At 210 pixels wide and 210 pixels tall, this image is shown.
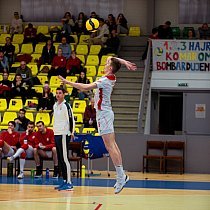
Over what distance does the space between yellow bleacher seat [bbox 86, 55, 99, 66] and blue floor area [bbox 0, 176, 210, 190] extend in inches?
338

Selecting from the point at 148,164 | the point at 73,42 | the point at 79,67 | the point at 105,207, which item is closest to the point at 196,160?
the point at 148,164

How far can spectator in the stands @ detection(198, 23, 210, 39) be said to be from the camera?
1105 inches

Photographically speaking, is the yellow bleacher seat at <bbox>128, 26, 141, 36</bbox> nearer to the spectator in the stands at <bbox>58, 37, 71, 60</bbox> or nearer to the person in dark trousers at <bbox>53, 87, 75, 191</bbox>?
the spectator in the stands at <bbox>58, 37, 71, 60</bbox>

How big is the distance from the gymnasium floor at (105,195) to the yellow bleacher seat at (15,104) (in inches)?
217

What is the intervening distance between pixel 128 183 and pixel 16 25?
567 inches

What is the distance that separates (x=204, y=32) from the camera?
28.2 metres

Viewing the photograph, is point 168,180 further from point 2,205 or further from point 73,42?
point 73,42

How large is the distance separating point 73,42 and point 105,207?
17.3m

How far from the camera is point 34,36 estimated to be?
2877 centimetres

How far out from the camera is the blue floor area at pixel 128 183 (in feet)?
54.8

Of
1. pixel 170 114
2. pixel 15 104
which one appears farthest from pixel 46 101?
pixel 170 114

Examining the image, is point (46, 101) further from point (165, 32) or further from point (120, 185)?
point (120, 185)

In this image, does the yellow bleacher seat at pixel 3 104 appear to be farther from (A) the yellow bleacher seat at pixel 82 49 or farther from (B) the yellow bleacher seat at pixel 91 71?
(A) the yellow bleacher seat at pixel 82 49

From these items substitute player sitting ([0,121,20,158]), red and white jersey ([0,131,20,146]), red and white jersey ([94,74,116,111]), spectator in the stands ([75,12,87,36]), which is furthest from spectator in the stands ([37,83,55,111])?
red and white jersey ([94,74,116,111])
